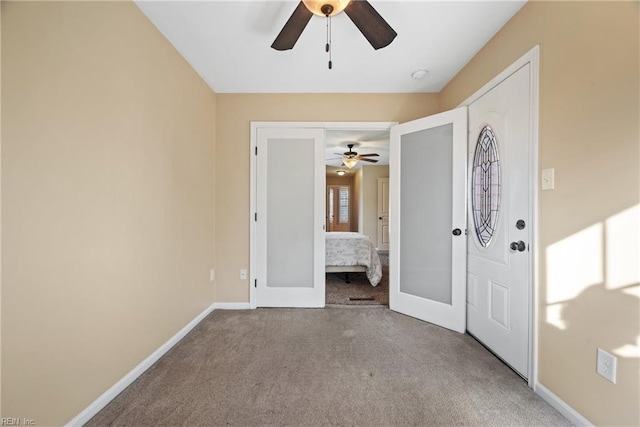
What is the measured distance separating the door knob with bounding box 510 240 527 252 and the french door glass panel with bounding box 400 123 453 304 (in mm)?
691

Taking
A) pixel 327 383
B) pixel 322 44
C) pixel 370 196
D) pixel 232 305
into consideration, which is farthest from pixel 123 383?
pixel 370 196

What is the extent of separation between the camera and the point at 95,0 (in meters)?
1.37

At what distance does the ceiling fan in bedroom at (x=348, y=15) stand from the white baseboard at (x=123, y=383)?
238cm

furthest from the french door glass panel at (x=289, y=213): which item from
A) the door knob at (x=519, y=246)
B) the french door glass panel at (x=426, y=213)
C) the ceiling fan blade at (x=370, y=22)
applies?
the door knob at (x=519, y=246)

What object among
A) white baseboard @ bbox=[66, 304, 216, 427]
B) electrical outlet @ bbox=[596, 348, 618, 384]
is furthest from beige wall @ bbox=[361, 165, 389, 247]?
electrical outlet @ bbox=[596, 348, 618, 384]

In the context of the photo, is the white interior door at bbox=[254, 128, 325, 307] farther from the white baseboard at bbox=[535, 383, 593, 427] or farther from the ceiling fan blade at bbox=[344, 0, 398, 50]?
the white baseboard at bbox=[535, 383, 593, 427]

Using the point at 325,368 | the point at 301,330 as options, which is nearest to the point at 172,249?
the point at 301,330

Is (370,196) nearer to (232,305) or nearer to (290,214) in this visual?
(290,214)

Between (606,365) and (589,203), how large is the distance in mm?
763

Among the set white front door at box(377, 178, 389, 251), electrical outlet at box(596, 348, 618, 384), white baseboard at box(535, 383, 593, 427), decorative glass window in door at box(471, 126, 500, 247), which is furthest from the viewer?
white front door at box(377, 178, 389, 251)

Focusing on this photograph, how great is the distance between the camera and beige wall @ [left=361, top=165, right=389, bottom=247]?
743 centimetres

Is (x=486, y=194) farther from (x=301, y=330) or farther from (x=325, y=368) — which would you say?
(x=301, y=330)

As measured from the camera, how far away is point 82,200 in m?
1.30

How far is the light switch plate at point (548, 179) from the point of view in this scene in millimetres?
1462
